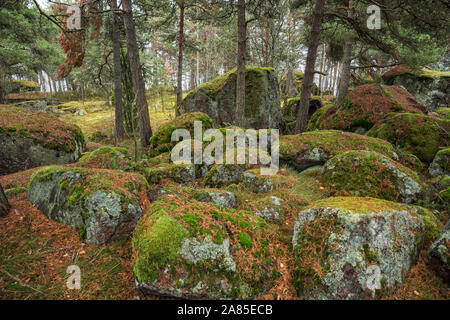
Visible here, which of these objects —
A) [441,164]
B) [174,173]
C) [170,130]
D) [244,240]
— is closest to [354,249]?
Result: [244,240]

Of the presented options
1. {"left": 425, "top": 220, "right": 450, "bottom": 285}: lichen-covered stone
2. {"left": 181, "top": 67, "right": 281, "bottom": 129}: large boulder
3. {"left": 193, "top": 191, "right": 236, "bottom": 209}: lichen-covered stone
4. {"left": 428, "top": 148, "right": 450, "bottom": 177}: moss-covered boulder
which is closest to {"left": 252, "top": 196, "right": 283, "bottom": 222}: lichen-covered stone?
{"left": 193, "top": 191, "right": 236, "bottom": 209}: lichen-covered stone

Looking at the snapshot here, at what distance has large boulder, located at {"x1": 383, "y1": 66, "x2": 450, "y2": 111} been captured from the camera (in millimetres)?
13906

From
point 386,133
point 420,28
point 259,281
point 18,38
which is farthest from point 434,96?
point 18,38

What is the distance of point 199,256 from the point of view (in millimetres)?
2406

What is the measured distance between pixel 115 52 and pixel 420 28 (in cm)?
1242

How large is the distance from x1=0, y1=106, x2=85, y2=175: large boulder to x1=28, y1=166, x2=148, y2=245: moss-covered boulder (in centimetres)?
404

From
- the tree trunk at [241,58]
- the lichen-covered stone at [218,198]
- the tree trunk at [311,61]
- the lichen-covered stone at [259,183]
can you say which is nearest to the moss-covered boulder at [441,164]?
the tree trunk at [311,61]

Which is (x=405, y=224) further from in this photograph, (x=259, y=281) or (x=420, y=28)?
(x=420, y=28)

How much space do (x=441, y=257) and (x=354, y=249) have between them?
104 cm

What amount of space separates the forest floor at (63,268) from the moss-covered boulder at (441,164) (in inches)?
135

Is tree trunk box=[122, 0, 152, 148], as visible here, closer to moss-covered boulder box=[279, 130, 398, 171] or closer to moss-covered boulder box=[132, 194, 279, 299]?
moss-covered boulder box=[279, 130, 398, 171]

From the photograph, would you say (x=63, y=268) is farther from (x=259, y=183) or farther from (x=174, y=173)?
(x=259, y=183)

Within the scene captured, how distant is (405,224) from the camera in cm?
267

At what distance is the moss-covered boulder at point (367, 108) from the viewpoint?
7496 mm
